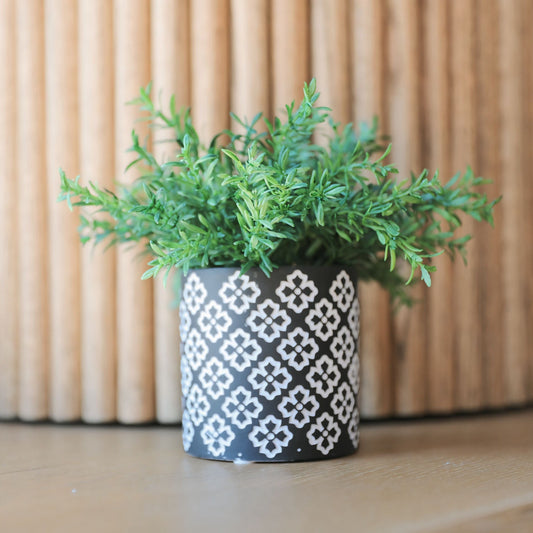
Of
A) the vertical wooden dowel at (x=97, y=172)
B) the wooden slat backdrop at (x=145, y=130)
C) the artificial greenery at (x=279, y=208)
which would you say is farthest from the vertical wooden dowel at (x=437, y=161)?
the vertical wooden dowel at (x=97, y=172)

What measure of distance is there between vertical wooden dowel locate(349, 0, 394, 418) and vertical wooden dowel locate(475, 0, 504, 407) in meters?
0.12

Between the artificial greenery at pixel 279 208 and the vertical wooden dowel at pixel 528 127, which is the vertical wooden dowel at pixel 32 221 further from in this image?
the vertical wooden dowel at pixel 528 127

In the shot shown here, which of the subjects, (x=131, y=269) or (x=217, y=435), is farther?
(x=131, y=269)

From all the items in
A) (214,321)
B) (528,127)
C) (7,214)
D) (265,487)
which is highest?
(528,127)

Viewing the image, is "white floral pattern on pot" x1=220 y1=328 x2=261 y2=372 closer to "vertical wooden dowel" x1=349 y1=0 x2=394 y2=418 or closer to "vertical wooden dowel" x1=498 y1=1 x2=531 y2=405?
"vertical wooden dowel" x1=349 y1=0 x2=394 y2=418

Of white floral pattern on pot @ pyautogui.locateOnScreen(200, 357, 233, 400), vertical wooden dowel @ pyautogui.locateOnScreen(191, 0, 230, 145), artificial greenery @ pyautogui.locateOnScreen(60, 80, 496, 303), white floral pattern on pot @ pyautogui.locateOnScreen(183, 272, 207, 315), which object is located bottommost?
white floral pattern on pot @ pyautogui.locateOnScreen(200, 357, 233, 400)

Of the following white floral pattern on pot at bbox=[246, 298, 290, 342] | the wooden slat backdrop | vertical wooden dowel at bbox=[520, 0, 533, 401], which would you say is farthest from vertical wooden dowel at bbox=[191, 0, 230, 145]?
vertical wooden dowel at bbox=[520, 0, 533, 401]

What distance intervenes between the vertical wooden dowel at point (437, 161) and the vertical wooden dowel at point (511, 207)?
A: 0.08 meters

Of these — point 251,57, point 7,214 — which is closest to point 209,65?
point 251,57

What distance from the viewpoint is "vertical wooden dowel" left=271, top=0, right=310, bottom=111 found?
2.24 feet

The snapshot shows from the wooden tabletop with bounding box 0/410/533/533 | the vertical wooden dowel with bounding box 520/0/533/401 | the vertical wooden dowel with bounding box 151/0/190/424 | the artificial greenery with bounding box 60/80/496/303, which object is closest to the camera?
the wooden tabletop with bounding box 0/410/533/533

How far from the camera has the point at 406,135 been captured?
2.34 feet

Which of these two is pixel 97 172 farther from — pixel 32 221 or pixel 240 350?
pixel 240 350

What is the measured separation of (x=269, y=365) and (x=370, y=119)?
31cm
